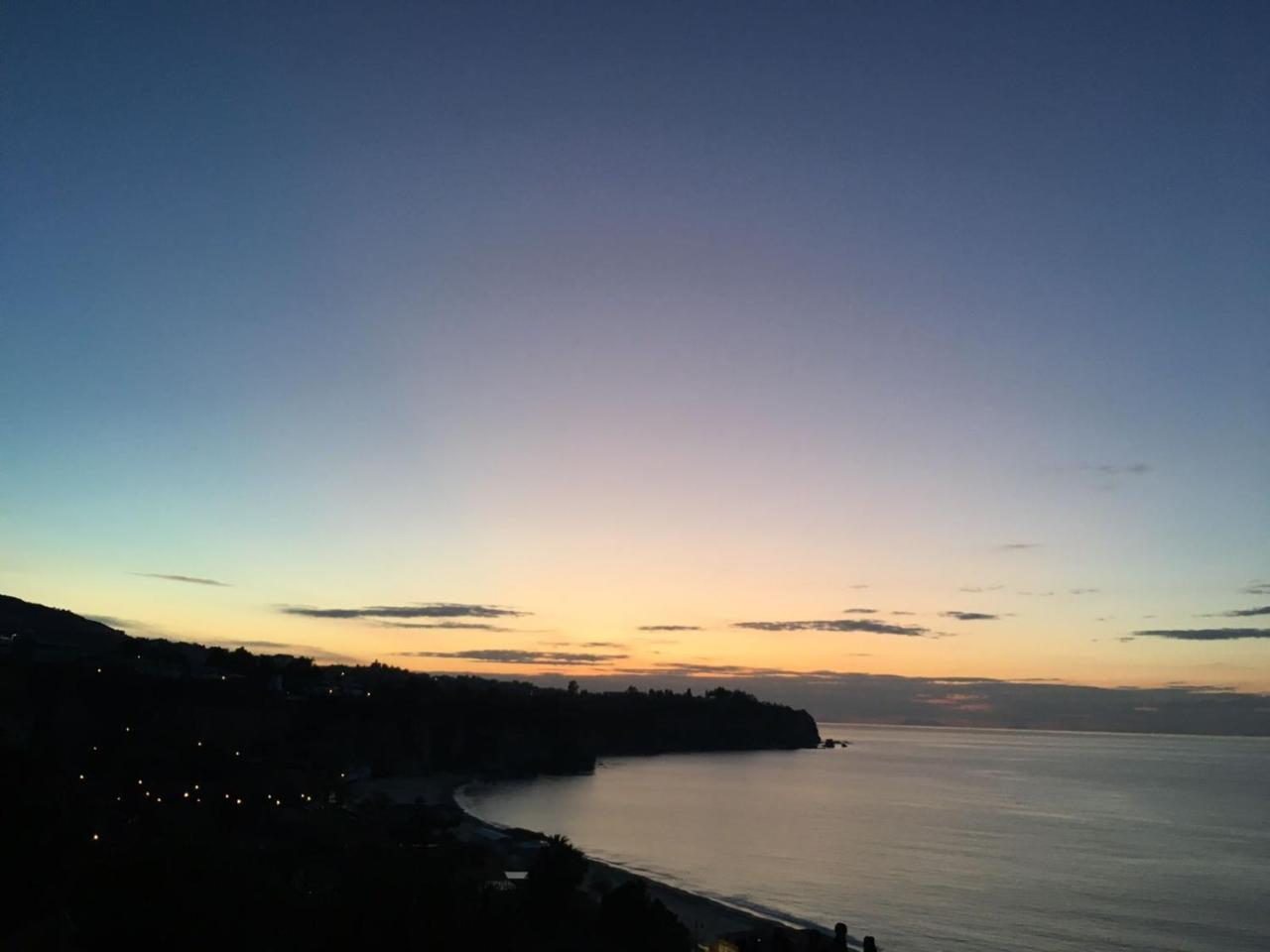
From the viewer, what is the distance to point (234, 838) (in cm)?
3419

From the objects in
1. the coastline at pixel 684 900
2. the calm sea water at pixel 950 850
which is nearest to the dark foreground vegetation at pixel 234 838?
the coastline at pixel 684 900

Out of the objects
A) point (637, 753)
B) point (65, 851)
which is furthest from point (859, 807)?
point (637, 753)

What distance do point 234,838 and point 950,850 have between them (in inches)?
2053

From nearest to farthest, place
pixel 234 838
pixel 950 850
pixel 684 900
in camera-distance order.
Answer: pixel 234 838 < pixel 684 900 < pixel 950 850

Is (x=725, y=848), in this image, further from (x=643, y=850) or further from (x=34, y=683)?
(x=34, y=683)

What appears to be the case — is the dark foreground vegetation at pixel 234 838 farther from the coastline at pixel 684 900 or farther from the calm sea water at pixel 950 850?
the calm sea water at pixel 950 850

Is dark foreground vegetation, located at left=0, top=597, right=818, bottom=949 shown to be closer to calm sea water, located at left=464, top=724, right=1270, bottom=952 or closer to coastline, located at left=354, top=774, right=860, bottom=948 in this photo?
coastline, located at left=354, top=774, right=860, bottom=948

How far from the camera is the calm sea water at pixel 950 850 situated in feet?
149

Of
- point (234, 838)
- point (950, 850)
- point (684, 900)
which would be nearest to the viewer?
point (234, 838)

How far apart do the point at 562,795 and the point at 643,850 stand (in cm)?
3972

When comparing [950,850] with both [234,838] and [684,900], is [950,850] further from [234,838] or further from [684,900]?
[234,838]

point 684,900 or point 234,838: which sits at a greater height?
point 234,838

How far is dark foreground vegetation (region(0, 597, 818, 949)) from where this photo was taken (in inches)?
646

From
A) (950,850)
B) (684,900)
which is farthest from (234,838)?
(950,850)
